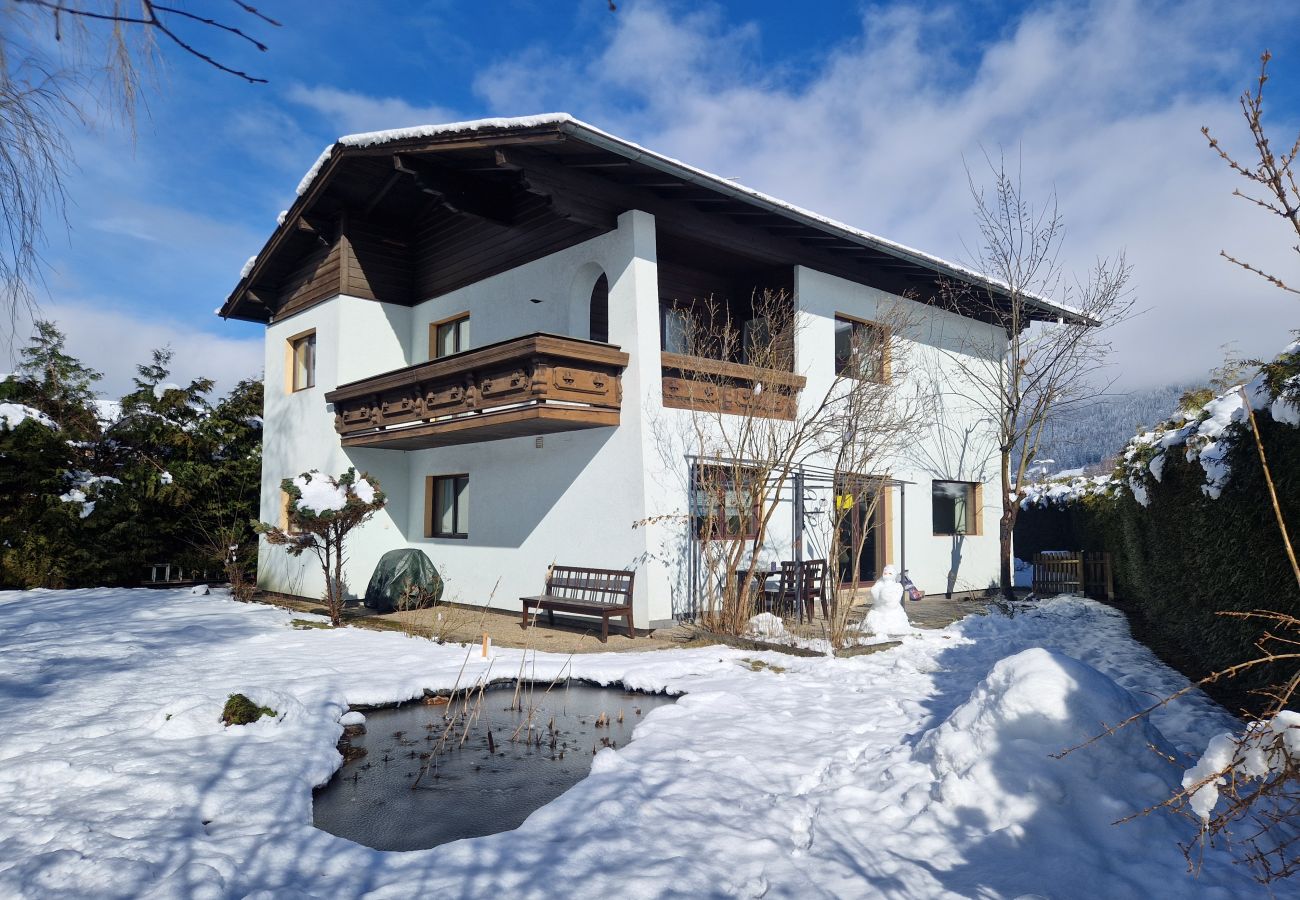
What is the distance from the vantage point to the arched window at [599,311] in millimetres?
12906

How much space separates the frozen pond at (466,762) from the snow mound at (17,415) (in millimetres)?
12647

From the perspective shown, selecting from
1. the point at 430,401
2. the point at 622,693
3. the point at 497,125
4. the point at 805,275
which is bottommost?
the point at 622,693

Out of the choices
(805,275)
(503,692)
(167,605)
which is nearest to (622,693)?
(503,692)

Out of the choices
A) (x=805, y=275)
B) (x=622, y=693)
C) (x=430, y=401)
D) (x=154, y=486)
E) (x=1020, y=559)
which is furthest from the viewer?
(x=1020, y=559)

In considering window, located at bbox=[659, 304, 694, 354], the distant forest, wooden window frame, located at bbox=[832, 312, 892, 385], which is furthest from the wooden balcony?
the distant forest

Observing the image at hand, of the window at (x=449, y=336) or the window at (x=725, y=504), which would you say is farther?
the window at (x=449, y=336)

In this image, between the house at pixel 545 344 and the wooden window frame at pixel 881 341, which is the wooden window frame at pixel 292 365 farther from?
the wooden window frame at pixel 881 341

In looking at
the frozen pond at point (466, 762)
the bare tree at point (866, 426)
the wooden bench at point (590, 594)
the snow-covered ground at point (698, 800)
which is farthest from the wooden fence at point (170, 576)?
the bare tree at point (866, 426)

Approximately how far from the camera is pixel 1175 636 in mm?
8336

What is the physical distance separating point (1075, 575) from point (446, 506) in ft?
40.3

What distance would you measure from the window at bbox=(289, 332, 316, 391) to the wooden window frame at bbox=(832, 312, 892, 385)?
1046 cm

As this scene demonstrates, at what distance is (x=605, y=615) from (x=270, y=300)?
39.2 feet

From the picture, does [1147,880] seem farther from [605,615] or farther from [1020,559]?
[1020,559]

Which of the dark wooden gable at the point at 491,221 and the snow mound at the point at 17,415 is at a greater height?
the dark wooden gable at the point at 491,221
